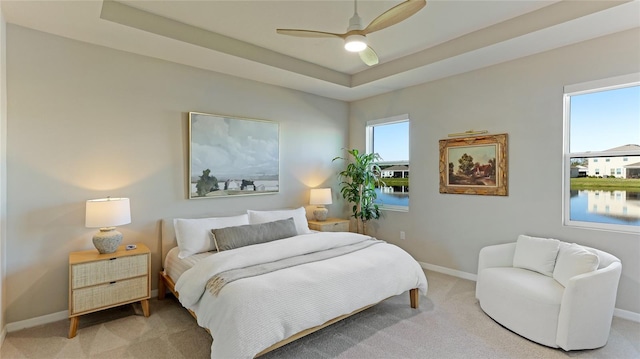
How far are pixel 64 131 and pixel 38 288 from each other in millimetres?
1511

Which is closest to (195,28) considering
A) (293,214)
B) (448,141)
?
(293,214)

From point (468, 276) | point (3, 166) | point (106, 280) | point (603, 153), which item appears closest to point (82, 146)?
point (3, 166)

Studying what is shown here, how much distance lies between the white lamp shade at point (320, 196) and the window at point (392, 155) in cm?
96

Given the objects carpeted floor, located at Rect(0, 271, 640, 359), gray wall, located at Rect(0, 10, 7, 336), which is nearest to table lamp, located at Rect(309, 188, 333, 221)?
carpeted floor, located at Rect(0, 271, 640, 359)

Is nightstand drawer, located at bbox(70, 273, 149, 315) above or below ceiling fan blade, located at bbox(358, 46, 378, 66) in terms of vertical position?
below

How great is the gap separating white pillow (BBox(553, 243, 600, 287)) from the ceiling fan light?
252 cm

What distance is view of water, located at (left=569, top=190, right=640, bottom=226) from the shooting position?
3078mm

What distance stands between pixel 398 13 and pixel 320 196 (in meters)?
3.09

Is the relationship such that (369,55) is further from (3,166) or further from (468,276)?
(3,166)

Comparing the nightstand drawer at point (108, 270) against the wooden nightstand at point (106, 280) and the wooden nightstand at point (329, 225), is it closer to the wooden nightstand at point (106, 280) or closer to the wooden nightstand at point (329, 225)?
the wooden nightstand at point (106, 280)

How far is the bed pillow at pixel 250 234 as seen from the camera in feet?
10.9

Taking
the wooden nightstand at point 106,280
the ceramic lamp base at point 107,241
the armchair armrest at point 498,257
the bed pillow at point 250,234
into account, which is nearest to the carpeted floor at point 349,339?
the wooden nightstand at point 106,280

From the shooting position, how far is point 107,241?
2.96m

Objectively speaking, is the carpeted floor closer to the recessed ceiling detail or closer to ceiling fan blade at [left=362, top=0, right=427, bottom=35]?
→ ceiling fan blade at [left=362, top=0, right=427, bottom=35]
